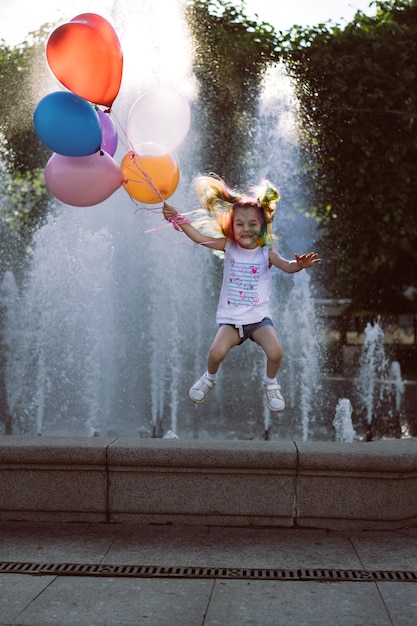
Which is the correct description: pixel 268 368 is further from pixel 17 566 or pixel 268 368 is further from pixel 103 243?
pixel 103 243

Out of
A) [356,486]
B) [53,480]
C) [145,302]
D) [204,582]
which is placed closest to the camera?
[204,582]

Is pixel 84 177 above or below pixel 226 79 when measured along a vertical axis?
below

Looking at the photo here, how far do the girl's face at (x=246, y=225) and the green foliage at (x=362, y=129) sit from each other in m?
15.7

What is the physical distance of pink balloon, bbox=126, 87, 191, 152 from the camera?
576 centimetres

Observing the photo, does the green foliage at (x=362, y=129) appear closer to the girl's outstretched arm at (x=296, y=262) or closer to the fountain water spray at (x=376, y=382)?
the fountain water spray at (x=376, y=382)

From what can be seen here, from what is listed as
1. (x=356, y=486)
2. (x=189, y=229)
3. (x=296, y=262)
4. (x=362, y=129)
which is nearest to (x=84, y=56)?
(x=189, y=229)

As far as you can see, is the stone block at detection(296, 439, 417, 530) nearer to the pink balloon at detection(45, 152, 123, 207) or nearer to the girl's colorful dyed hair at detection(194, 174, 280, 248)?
the girl's colorful dyed hair at detection(194, 174, 280, 248)

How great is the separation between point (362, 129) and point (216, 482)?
15.8m

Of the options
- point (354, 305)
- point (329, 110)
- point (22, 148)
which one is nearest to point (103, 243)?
point (22, 148)

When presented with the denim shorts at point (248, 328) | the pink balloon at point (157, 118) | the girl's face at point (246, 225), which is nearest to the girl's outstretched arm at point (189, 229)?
the girl's face at point (246, 225)

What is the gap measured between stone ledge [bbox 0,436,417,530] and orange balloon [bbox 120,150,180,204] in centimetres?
180

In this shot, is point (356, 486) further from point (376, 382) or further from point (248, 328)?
point (376, 382)

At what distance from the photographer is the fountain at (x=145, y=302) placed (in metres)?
15.6

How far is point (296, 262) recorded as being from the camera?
17.6 feet
